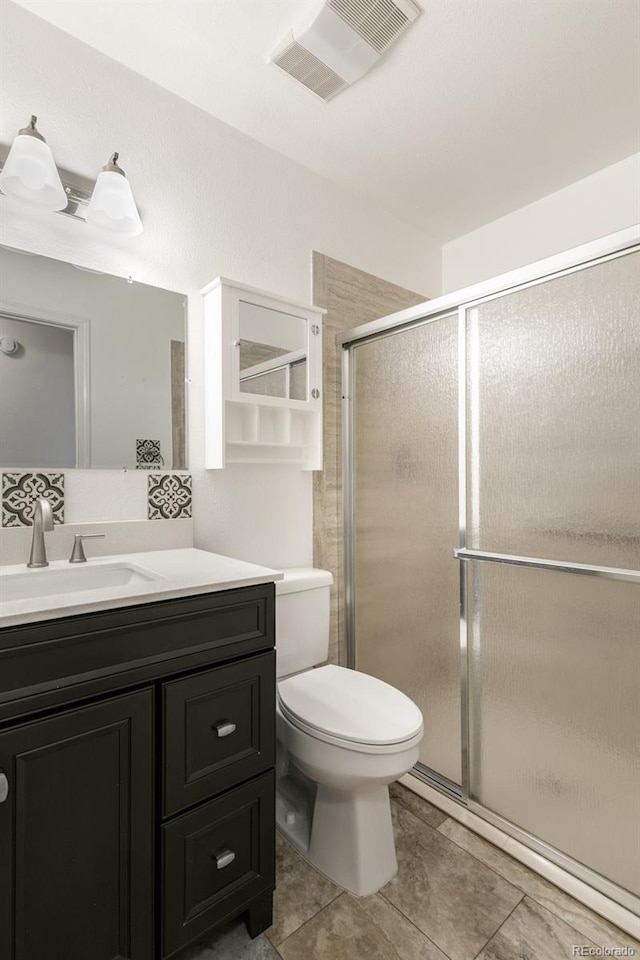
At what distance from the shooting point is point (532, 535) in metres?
1.48

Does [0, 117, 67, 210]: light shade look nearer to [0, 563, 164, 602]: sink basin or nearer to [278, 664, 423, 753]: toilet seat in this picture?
[0, 563, 164, 602]: sink basin

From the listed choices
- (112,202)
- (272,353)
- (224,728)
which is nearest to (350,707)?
(224,728)

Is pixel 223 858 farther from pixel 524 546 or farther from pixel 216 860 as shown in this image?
pixel 524 546

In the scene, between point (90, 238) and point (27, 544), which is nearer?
point (27, 544)

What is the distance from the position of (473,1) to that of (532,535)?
1.51 meters

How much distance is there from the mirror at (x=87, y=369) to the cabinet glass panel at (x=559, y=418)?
1015mm

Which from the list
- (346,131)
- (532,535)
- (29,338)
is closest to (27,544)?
(29,338)

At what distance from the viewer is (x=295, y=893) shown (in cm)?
133

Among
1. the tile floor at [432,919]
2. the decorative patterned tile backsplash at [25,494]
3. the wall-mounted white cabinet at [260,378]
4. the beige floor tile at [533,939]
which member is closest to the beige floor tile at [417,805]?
the tile floor at [432,919]

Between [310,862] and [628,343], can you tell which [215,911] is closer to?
[310,862]

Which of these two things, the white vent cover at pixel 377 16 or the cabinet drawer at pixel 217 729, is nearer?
the cabinet drawer at pixel 217 729

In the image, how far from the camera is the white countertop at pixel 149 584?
0.86 metres

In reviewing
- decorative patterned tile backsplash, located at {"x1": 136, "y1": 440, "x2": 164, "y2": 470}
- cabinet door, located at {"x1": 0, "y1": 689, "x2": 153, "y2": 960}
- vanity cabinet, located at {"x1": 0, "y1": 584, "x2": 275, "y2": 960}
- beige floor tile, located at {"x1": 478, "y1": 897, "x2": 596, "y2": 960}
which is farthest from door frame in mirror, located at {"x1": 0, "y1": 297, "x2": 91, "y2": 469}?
beige floor tile, located at {"x1": 478, "y1": 897, "x2": 596, "y2": 960}

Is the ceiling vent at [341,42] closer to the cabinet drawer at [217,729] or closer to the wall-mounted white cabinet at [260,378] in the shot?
the wall-mounted white cabinet at [260,378]
